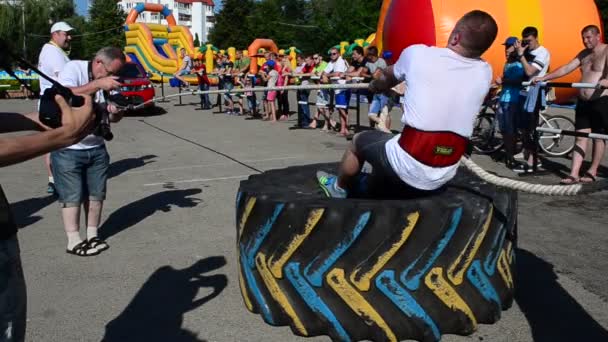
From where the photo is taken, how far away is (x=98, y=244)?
17.1 feet

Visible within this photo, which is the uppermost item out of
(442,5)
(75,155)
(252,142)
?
(442,5)

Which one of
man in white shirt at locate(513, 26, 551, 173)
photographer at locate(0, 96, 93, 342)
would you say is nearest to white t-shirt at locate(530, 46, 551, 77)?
man in white shirt at locate(513, 26, 551, 173)

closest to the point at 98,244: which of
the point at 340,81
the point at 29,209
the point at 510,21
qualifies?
the point at 29,209

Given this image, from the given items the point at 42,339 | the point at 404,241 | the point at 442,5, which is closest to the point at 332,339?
the point at 404,241

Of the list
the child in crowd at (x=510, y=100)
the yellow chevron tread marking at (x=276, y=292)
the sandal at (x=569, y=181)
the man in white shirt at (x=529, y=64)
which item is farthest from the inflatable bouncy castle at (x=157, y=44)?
the yellow chevron tread marking at (x=276, y=292)

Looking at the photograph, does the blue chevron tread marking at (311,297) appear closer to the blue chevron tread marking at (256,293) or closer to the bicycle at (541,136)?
the blue chevron tread marking at (256,293)

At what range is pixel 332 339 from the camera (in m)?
3.51

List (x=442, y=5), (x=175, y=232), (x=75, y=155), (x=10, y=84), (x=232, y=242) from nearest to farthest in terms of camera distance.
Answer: (x=75, y=155)
(x=232, y=242)
(x=175, y=232)
(x=442, y=5)
(x=10, y=84)

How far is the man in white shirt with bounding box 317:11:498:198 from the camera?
349 cm

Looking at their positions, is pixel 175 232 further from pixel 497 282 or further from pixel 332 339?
pixel 497 282

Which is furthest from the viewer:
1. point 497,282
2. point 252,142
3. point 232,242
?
point 252,142

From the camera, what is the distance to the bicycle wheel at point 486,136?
33.5 ft

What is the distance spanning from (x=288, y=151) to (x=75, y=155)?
5976 mm

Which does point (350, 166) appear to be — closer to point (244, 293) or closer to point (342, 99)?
point (244, 293)
